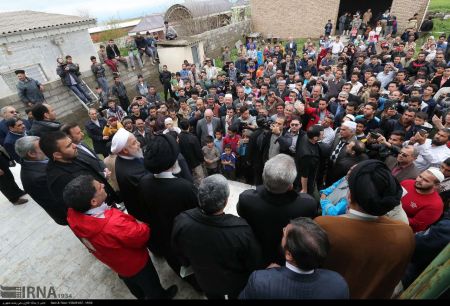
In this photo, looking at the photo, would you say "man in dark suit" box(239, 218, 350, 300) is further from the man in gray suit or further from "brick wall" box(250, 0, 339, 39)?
"brick wall" box(250, 0, 339, 39)

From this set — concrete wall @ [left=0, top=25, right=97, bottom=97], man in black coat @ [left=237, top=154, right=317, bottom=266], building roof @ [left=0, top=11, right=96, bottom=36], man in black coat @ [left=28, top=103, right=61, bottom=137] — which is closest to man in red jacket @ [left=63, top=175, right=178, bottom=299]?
man in black coat @ [left=237, top=154, right=317, bottom=266]

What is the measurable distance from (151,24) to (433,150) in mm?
35036

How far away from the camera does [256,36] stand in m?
19.9

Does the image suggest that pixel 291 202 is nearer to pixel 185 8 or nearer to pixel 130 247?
pixel 130 247

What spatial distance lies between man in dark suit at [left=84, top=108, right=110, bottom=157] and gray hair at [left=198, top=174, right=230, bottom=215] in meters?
4.77

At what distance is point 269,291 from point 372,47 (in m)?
12.7

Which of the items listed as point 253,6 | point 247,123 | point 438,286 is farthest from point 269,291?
point 253,6

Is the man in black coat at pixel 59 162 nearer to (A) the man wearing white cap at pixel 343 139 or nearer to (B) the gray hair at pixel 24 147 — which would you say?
(B) the gray hair at pixel 24 147

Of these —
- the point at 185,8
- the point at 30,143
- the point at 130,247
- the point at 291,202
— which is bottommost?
the point at 130,247

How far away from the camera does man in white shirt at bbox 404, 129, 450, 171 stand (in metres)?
3.32

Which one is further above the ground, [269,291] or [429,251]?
[269,291]

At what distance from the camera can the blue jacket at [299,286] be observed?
1271 mm

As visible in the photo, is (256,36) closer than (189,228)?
No

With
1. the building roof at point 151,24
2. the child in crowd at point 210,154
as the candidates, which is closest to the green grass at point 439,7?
the child in crowd at point 210,154
